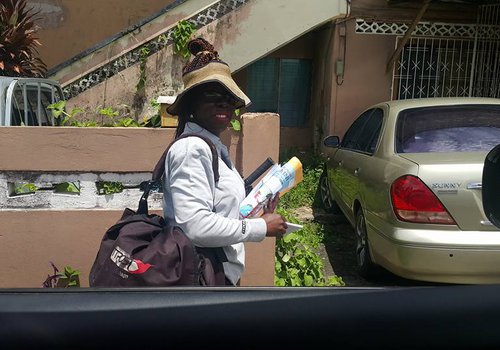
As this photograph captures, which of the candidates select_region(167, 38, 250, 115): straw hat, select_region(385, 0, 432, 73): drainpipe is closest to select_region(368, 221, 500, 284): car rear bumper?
select_region(167, 38, 250, 115): straw hat

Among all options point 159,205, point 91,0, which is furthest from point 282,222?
point 91,0

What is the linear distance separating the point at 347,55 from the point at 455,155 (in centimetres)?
526

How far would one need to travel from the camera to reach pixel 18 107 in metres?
4.02

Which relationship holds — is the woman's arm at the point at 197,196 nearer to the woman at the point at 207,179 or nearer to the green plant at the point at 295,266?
the woman at the point at 207,179

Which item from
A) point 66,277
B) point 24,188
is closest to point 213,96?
point 24,188

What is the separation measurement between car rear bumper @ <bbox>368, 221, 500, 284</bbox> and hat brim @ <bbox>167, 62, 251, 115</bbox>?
186 cm

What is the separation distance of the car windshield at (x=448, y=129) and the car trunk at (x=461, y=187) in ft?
1.45

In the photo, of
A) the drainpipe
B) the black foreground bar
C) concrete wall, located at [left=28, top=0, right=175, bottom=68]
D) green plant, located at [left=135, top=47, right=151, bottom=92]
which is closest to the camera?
the black foreground bar

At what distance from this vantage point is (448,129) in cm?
399

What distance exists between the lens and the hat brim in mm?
2068

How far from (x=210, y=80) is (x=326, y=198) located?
4.87 meters

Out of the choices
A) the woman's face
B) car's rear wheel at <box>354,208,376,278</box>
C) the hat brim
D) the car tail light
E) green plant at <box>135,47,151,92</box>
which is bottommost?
car's rear wheel at <box>354,208,376,278</box>

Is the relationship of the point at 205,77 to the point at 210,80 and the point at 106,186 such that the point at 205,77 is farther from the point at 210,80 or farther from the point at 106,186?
the point at 106,186

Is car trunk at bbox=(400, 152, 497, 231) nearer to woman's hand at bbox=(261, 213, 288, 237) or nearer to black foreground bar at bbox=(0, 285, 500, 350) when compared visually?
woman's hand at bbox=(261, 213, 288, 237)
